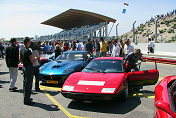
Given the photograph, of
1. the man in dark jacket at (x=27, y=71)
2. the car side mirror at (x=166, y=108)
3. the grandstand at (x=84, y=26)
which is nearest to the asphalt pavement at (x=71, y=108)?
the man in dark jacket at (x=27, y=71)

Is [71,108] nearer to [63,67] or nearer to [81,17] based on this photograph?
[63,67]

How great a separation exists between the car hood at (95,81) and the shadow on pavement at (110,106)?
477mm

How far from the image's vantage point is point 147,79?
591 centimetres

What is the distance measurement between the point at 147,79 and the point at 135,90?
0.97 m

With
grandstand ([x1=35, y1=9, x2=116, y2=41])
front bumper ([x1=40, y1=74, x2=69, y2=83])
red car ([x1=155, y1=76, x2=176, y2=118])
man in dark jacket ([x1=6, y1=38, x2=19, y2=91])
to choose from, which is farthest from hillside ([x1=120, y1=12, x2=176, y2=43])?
red car ([x1=155, y1=76, x2=176, y2=118])

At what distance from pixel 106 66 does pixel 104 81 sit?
111 centimetres

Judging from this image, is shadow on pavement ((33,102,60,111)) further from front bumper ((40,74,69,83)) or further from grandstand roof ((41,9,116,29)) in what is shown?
grandstand roof ((41,9,116,29))

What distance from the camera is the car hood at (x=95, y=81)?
4.95m

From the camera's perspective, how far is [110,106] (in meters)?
5.13

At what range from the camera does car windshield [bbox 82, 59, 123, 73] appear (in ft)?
19.8

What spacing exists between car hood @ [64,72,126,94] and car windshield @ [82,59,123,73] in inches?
12.5

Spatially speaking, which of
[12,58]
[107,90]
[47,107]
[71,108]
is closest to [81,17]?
[12,58]

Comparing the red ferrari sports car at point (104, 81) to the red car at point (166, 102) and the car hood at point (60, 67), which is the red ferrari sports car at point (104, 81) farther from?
the red car at point (166, 102)

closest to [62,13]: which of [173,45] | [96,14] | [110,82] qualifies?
[96,14]
